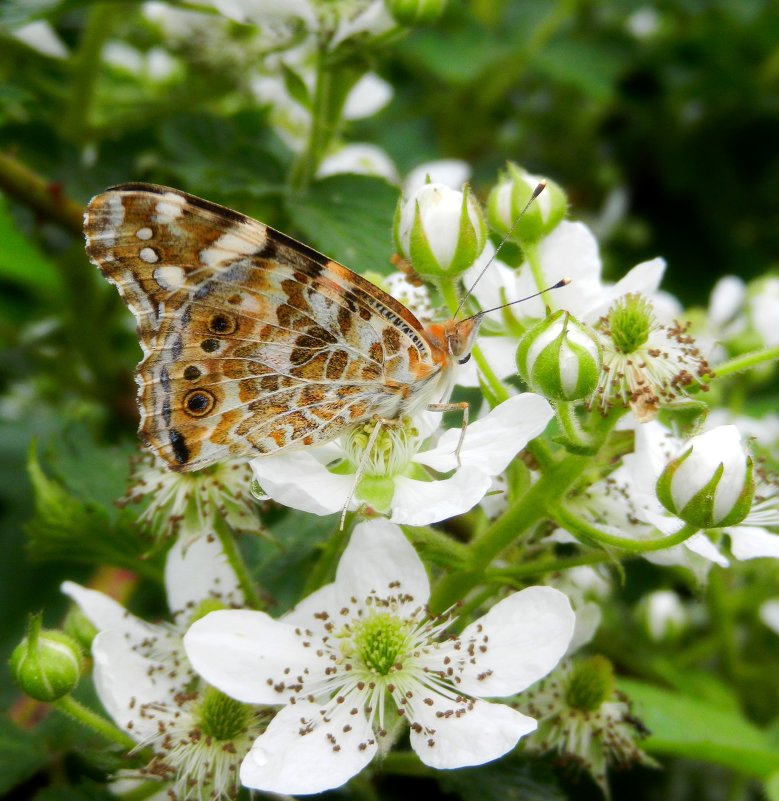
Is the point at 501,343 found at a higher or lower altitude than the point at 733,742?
higher

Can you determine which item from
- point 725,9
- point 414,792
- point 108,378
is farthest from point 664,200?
point 414,792

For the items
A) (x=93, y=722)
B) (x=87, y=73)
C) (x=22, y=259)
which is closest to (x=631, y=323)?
(x=93, y=722)

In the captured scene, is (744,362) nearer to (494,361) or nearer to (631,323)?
(631,323)

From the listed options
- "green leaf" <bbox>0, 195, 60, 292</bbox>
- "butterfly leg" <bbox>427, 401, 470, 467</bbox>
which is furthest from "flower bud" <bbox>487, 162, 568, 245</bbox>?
"green leaf" <bbox>0, 195, 60, 292</bbox>

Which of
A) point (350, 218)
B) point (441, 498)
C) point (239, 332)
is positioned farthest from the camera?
point (350, 218)

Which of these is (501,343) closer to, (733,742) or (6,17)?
(733,742)

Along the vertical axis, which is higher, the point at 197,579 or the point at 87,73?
the point at 87,73
